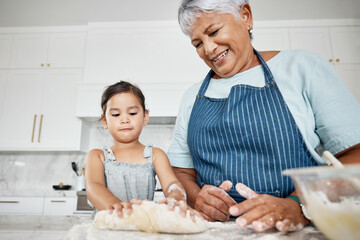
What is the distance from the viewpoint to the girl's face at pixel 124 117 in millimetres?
983

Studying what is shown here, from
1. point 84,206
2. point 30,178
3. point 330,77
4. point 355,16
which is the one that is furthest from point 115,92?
point 355,16

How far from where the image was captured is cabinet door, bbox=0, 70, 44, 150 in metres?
2.89

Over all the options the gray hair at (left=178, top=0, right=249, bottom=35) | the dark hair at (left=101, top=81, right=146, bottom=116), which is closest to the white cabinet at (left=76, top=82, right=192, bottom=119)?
the dark hair at (left=101, top=81, right=146, bottom=116)

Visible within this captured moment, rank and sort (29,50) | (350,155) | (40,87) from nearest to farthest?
(350,155)
(40,87)
(29,50)

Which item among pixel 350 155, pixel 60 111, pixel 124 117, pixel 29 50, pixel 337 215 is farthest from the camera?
pixel 29 50

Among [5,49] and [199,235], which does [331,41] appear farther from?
[5,49]

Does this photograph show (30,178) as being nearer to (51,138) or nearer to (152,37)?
(51,138)

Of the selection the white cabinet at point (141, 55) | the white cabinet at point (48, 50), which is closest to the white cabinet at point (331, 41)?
the white cabinet at point (141, 55)

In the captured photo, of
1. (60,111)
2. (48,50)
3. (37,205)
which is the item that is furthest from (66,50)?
(37,205)

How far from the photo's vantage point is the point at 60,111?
2.94 metres

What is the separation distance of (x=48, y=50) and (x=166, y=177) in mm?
2924

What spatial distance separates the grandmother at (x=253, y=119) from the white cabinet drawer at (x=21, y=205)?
2203 millimetres

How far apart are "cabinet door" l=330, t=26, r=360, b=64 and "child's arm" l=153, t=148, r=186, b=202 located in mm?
2683

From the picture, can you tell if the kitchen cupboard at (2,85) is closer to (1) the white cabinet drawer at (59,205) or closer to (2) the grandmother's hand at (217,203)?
(1) the white cabinet drawer at (59,205)
